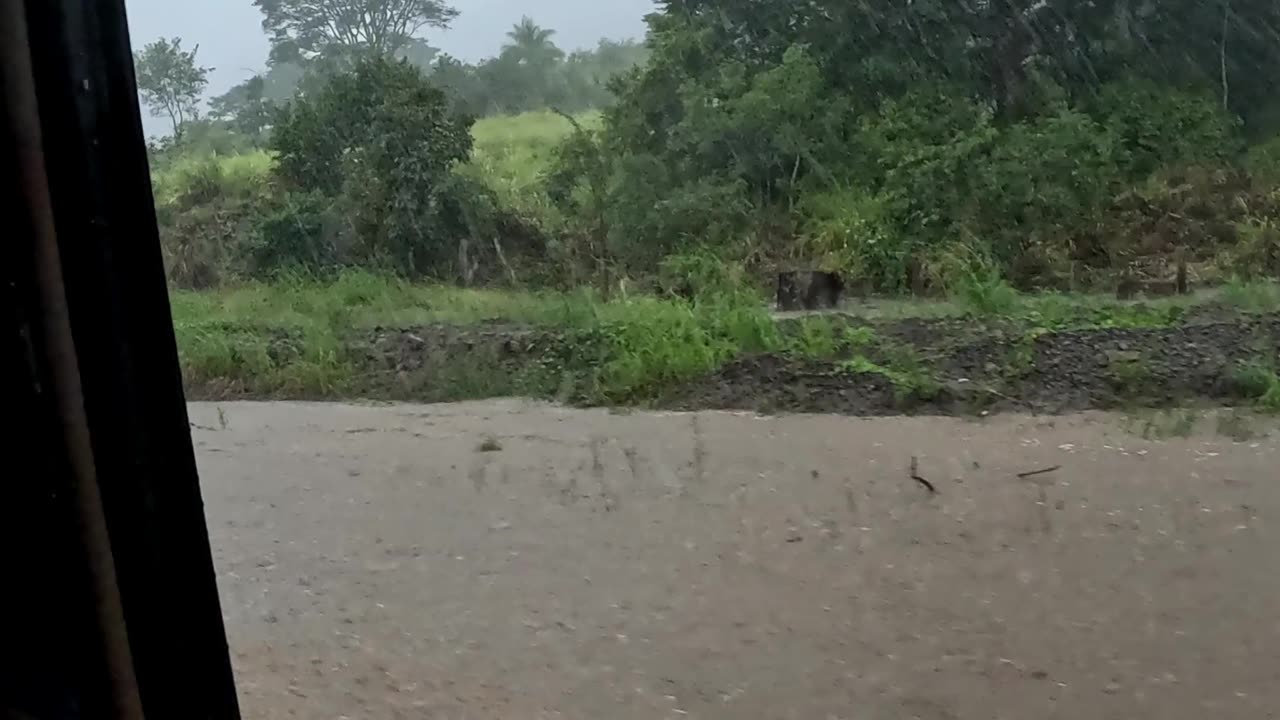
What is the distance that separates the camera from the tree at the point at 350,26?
368 cm

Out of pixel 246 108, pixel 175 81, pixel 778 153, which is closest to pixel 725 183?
pixel 778 153

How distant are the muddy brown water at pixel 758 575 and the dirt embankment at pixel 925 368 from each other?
9.4 inches

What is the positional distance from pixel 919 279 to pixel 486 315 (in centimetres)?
161

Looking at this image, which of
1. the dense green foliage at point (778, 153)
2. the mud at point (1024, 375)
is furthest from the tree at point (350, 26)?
the mud at point (1024, 375)

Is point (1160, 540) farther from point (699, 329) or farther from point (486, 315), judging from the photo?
point (486, 315)

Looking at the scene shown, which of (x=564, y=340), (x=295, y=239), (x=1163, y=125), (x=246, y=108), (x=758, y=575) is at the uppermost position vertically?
(x=246, y=108)

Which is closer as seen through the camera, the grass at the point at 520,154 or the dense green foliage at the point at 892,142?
the dense green foliage at the point at 892,142

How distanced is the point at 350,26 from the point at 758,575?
2.94 m

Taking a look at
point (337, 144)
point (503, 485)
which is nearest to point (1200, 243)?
point (503, 485)

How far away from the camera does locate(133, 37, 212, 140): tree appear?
6.24 ft

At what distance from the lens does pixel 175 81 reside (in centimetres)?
229

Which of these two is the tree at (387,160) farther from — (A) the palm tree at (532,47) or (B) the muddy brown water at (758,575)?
(B) the muddy brown water at (758,575)

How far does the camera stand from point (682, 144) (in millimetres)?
4812

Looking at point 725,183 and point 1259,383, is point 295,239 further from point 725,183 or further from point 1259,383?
point 1259,383
